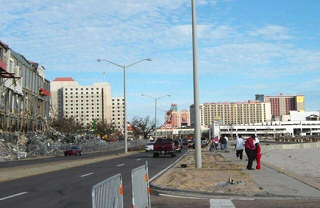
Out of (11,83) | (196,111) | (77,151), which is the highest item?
(11,83)

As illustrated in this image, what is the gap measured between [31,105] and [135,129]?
63.3 m

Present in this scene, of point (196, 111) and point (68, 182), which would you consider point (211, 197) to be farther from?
point (196, 111)

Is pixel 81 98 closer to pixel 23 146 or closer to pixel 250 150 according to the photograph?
pixel 23 146

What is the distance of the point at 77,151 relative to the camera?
2345 inches

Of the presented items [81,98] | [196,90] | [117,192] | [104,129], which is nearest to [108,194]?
[117,192]

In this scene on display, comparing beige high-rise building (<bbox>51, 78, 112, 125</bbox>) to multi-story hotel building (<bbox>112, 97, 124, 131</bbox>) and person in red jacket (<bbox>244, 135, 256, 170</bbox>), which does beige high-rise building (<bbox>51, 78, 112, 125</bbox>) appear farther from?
person in red jacket (<bbox>244, 135, 256, 170</bbox>)

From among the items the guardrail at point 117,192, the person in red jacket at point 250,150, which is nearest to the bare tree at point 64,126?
the person in red jacket at point 250,150

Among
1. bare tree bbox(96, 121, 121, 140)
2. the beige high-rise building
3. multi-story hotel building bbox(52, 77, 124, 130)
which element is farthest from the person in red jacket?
the beige high-rise building

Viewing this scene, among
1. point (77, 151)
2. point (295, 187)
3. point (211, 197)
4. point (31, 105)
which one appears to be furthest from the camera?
point (31, 105)

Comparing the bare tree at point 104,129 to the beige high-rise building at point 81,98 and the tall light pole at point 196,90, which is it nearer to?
the beige high-rise building at point 81,98

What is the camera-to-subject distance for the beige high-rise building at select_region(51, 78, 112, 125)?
163000mm

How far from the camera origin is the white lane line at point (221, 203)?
11.2 m

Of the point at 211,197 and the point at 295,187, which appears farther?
the point at 295,187

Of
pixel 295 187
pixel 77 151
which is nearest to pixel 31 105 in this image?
pixel 77 151
